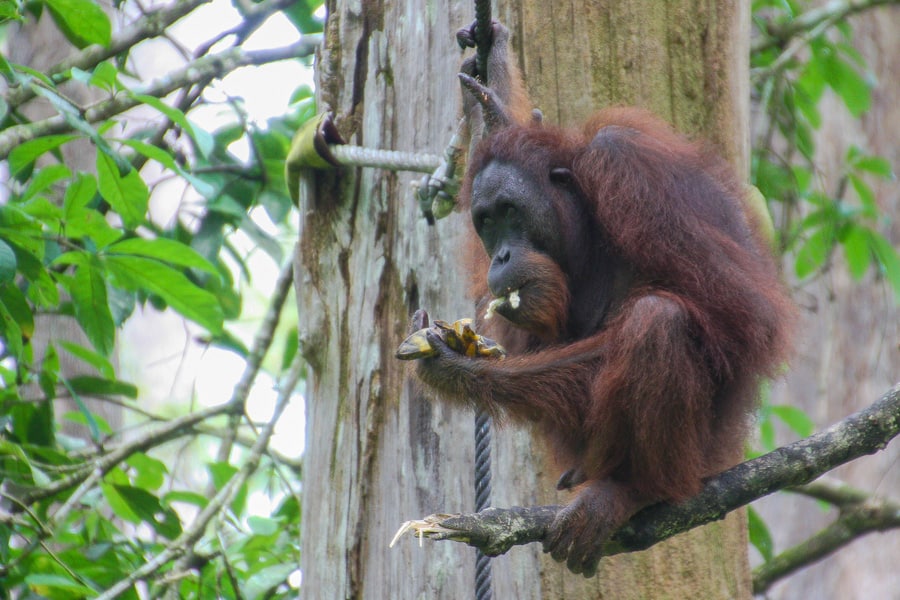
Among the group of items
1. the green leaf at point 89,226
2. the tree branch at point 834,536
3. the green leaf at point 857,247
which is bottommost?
the tree branch at point 834,536

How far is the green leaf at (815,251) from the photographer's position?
4829mm

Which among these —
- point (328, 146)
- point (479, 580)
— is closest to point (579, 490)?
point (479, 580)

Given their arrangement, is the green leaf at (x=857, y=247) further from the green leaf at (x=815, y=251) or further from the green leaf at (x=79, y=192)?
the green leaf at (x=79, y=192)

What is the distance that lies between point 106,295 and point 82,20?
92 cm

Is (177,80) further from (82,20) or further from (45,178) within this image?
(45,178)

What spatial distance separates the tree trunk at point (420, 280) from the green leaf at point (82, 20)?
0.77 meters

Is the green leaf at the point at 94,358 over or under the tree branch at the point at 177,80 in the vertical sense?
under

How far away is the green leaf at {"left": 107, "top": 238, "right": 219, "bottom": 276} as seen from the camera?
10.1 ft

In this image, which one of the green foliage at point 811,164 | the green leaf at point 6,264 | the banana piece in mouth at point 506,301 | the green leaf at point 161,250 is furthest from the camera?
the green foliage at point 811,164

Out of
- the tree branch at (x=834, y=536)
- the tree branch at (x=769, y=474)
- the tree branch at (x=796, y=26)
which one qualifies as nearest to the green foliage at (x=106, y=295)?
the tree branch at (x=769, y=474)

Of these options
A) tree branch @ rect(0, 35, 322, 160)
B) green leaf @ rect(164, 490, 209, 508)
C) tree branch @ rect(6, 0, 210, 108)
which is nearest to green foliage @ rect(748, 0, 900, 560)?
tree branch @ rect(0, 35, 322, 160)

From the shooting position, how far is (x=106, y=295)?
10.4 ft

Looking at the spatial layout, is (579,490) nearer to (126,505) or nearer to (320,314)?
(320,314)

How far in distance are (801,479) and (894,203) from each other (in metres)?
6.79
